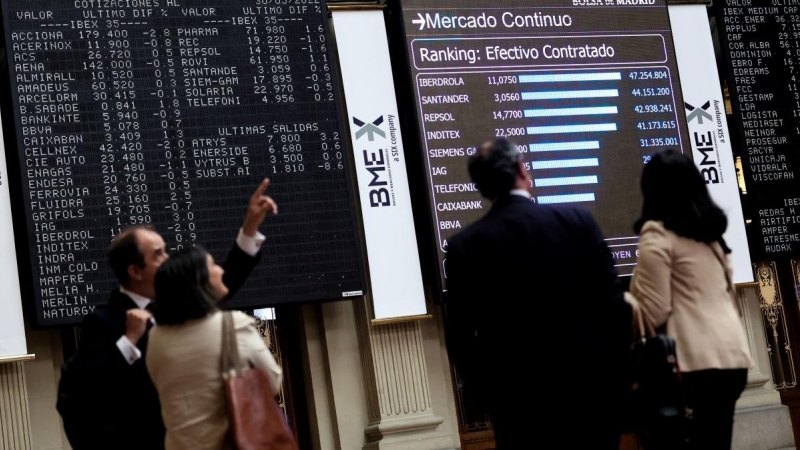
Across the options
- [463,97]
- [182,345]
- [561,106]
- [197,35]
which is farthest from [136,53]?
[182,345]

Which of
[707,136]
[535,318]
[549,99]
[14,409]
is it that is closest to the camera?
[535,318]

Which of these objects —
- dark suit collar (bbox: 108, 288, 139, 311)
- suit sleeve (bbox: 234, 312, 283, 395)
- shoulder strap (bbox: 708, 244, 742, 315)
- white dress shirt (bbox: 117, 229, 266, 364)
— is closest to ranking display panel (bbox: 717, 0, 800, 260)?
shoulder strap (bbox: 708, 244, 742, 315)

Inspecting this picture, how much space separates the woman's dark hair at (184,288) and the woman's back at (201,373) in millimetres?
36

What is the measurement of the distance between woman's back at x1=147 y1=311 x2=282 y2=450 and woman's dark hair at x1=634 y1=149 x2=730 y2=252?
56.8 inches

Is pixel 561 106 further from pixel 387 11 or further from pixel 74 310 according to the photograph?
pixel 74 310

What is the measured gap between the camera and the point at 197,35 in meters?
7.26

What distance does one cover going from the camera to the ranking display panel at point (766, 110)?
8508mm

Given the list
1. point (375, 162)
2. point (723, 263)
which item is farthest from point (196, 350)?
point (375, 162)

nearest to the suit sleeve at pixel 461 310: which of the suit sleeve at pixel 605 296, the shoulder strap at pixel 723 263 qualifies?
the suit sleeve at pixel 605 296

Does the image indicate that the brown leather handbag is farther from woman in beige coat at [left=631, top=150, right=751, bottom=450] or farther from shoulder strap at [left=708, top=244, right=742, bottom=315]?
shoulder strap at [left=708, top=244, right=742, bottom=315]

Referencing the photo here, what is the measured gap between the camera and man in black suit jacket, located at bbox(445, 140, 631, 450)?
3.53 metres

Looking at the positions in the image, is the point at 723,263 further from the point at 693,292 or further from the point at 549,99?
the point at 549,99

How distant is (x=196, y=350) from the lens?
365 cm

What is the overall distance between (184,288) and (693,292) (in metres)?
1.72
